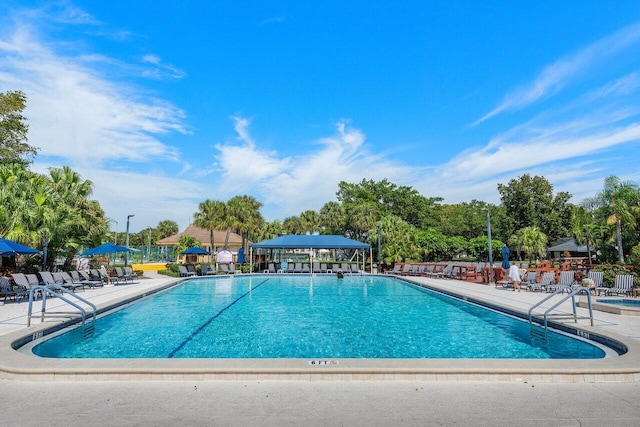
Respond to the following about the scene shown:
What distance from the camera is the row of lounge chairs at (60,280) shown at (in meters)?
12.2

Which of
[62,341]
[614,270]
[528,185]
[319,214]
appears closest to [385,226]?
[319,214]

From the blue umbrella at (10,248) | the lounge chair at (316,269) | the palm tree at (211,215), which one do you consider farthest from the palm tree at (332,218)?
the blue umbrella at (10,248)

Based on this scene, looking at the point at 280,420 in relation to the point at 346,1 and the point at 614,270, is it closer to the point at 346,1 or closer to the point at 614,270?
the point at 346,1

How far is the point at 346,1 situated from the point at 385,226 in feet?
69.0

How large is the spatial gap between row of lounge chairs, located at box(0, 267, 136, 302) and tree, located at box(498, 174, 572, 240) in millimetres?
43630

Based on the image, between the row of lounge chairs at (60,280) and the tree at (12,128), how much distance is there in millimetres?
11932

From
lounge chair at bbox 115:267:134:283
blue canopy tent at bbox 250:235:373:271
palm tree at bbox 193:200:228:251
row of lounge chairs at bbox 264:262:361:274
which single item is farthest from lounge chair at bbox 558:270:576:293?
palm tree at bbox 193:200:228:251

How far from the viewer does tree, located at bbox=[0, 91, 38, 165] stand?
24.4 m

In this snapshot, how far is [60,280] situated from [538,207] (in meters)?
49.1

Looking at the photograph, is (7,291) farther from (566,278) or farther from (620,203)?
(620,203)

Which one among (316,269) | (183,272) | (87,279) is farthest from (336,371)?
(316,269)

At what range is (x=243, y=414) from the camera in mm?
3789

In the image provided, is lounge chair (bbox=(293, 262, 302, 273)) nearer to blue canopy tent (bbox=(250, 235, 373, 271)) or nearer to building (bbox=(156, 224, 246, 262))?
blue canopy tent (bbox=(250, 235, 373, 271))

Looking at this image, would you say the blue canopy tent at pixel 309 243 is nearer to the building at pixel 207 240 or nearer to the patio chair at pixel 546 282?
the patio chair at pixel 546 282
